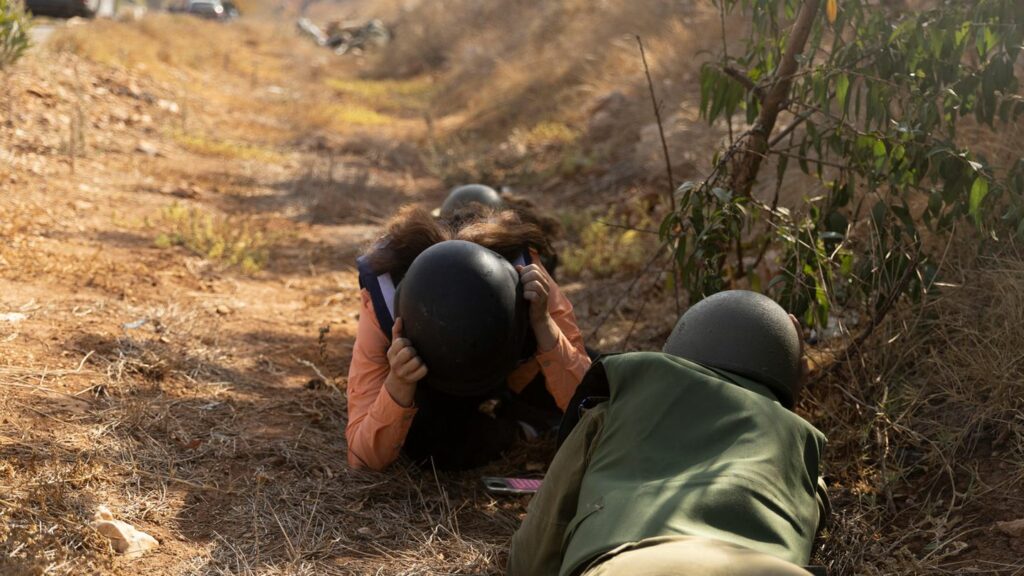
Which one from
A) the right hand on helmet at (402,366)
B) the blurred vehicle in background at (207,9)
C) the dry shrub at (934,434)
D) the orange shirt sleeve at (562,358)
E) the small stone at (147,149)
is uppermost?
the right hand on helmet at (402,366)

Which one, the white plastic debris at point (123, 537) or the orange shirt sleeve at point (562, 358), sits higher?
the orange shirt sleeve at point (562, 358)

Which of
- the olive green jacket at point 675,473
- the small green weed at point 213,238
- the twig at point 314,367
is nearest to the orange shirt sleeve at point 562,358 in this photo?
the olive green jacket at point 675,473

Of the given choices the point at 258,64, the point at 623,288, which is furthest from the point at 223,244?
the point at 258,64

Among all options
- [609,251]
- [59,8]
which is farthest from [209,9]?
[609,251]

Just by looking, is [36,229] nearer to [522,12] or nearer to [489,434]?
[489,434]

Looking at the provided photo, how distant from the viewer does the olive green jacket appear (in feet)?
7.01

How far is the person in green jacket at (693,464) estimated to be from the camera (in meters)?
2.07

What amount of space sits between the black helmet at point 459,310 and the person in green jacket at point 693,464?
42cm

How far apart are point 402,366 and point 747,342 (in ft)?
3.56

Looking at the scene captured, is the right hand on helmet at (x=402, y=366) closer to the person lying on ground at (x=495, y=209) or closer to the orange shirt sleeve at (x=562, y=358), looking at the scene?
the orange shirt sleeve at (x=562, y=358)

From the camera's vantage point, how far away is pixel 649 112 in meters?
9.45

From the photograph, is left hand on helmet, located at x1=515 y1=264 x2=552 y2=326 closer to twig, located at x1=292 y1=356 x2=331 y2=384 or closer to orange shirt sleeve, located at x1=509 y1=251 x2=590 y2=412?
orange shirt sleeve, located at x1=509 y1=251 x2=590 y2=412

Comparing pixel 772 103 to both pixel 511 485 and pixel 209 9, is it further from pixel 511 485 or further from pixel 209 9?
pixel 209 9

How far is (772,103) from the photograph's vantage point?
4.01 metres
